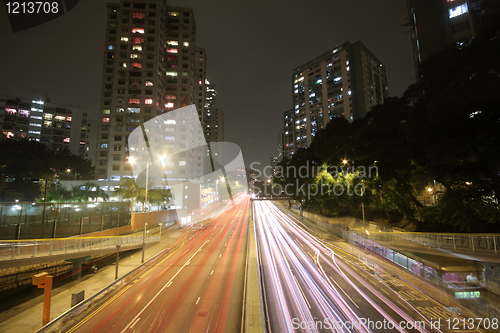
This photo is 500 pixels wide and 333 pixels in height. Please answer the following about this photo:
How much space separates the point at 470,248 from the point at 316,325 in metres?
13.3

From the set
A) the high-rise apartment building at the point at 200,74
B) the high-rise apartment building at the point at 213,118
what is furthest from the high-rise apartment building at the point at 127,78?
the high-rise apartment building at the point at 213,118

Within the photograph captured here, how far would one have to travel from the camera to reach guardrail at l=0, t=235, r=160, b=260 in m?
12.4

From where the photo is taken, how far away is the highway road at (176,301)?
34.0 ft

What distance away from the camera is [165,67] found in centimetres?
7650

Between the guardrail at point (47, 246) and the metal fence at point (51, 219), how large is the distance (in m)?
2.11

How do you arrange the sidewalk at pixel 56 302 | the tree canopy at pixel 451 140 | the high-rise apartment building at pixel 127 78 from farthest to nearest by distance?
the high-rise apartment building at pixel 127 78, the tree canopy at pixel 451 140, the sidewalk at pixel 56 302

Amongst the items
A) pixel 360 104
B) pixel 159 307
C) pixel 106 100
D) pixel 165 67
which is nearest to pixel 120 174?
pixel 106 100

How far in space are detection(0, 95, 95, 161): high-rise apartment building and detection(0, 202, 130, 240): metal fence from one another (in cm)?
8290

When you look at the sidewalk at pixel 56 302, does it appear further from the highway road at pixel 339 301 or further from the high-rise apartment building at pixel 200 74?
the high-rise apartment building at pixel 200 74

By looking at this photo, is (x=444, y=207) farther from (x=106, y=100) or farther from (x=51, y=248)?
(x=106, y=100)

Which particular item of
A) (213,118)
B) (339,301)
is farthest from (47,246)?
(213,118)

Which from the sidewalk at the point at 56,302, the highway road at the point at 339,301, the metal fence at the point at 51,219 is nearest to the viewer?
the highway road at the point at 339,301

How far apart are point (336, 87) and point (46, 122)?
120 metres

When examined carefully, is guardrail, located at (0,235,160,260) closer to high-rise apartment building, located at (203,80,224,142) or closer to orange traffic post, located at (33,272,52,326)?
orange traffic post, located at (33,272,52,326)
